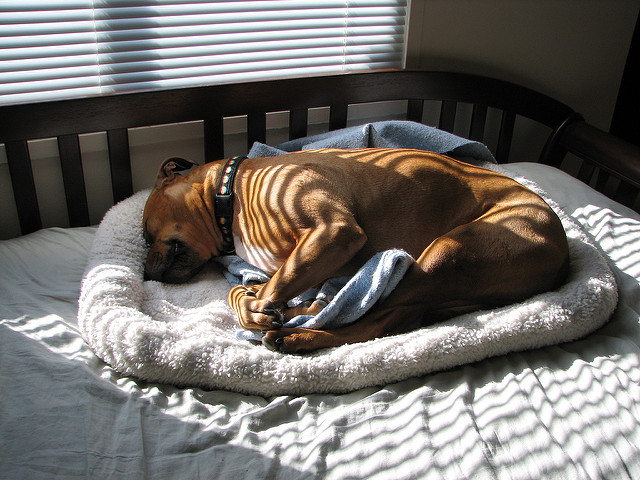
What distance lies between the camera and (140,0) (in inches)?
93.0

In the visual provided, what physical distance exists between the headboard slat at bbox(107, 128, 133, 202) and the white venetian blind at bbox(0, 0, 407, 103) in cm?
22

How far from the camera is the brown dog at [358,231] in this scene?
A: 183 centimetres

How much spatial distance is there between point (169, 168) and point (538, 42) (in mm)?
2147

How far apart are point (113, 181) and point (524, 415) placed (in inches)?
73.4

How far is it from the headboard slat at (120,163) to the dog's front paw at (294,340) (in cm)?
113

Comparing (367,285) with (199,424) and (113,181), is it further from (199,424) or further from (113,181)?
(113,181)

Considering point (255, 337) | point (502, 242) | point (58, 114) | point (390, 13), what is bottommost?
point (255, 337)

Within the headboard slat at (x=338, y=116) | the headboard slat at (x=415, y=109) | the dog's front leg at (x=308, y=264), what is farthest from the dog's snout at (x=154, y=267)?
the headboard slat at (x=415, y=109)

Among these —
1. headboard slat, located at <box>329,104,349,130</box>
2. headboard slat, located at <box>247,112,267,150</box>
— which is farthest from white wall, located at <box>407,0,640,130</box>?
headboard slat, located at <box>247,112,267,150</box>

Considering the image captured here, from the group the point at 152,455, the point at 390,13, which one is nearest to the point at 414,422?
the point at 152,455

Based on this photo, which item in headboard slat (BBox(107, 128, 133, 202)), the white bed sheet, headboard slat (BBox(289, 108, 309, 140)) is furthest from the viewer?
headboard slat (BBox(289, 108, 309, 140))

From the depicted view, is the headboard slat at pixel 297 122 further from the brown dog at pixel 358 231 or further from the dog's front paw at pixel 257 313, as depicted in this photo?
the dog's front paw at pixel 257 313

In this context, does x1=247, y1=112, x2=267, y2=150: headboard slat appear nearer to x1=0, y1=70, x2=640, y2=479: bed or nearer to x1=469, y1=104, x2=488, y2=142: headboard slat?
x1=0, y1=70, x2=640, y2=479: bed

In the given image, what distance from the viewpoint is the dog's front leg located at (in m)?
1.90
